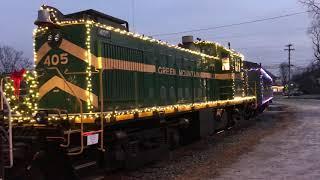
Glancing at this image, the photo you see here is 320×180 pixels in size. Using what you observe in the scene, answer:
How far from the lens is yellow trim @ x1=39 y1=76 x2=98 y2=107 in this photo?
924 cm

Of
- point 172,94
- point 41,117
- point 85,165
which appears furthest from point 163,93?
point 41,117

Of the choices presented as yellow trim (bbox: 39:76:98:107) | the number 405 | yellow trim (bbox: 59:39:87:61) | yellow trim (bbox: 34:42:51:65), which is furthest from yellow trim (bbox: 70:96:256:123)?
yellow trim (bbox: 34:42:51:65)

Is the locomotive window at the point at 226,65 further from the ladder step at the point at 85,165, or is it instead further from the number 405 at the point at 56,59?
the ladder step at the point at 85,165

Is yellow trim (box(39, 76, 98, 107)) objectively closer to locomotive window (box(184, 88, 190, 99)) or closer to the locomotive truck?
the locomotive truck

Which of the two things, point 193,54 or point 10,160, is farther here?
point 193,54

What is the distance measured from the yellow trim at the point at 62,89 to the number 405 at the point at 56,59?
32cm

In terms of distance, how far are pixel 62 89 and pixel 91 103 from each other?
673 millimetres

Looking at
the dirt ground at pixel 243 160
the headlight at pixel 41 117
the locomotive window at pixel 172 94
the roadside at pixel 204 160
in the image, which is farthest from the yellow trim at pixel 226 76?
the headlight at pixel 41 117

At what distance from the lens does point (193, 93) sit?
50.5 feet

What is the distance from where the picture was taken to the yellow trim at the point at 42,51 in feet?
31.3

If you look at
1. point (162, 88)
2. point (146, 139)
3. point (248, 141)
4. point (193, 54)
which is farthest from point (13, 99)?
point (248, 141)

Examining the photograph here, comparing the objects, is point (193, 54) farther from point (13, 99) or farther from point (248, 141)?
point (13, 99)

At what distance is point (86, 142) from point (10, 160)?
1.79 metres

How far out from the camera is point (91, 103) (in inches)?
362
